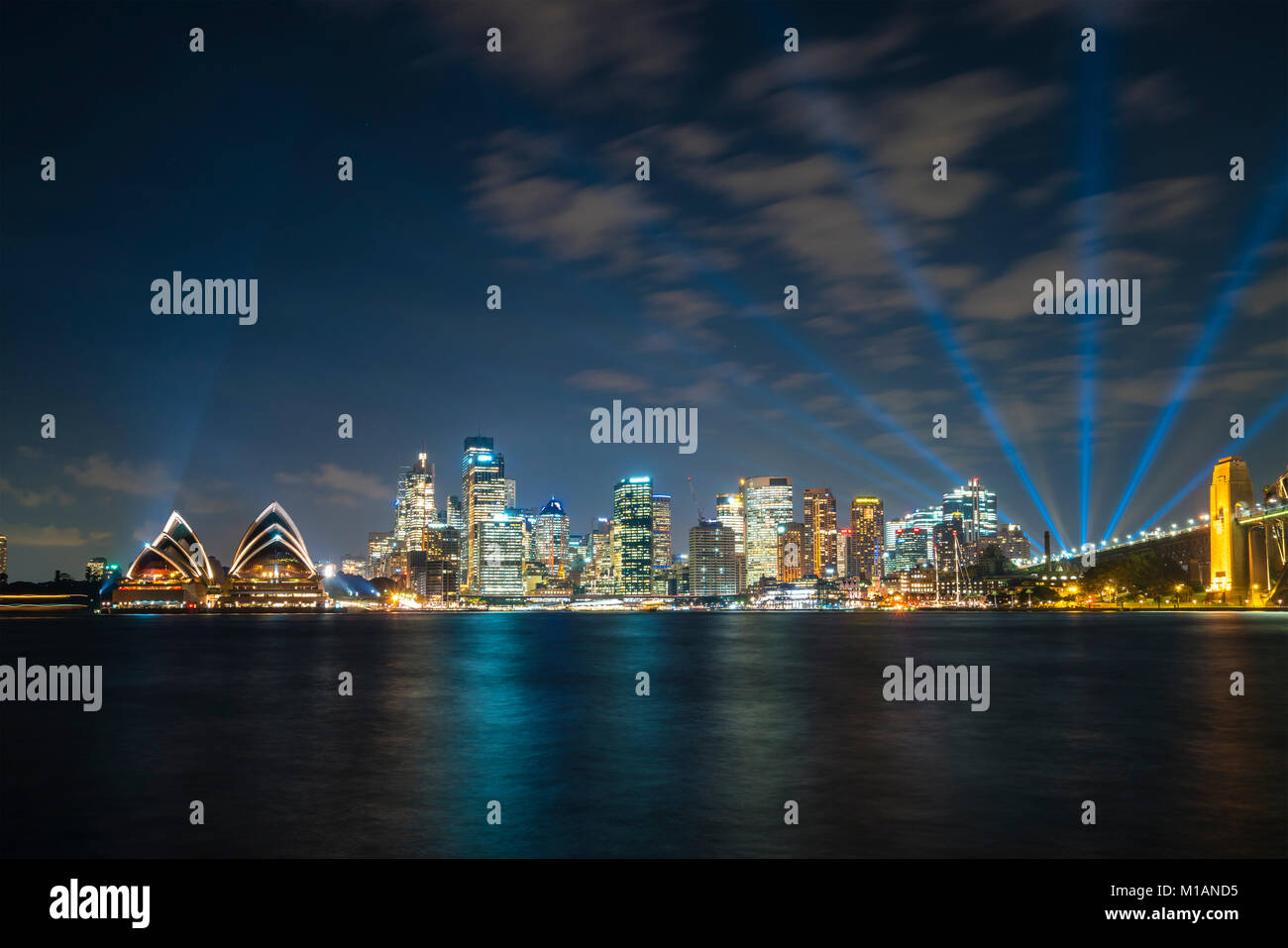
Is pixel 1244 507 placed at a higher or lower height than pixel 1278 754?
higher

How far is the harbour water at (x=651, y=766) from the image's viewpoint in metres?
19.4

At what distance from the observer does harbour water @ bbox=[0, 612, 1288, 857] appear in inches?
765

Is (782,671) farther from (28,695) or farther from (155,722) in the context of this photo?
(28,695)

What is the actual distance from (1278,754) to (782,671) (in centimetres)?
3423

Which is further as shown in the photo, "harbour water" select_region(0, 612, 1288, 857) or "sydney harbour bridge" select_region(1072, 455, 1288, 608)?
"sydney harbour bridge" select_region(1072, 455, 1288, 608)

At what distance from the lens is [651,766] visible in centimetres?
2788

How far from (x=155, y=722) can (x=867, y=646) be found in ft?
206

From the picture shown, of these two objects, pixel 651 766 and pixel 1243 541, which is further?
pixel 1243 541

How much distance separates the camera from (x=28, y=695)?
155 feet

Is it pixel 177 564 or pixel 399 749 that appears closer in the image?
pixel 399 749

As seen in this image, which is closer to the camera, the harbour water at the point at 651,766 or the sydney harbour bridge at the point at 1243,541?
the harbour water at the point at 651,766
